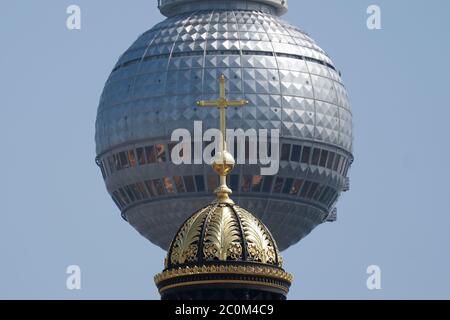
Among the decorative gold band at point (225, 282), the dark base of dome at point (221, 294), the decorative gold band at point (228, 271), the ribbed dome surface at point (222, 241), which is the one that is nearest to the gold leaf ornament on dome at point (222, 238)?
the ribbed dome surface at point (222, 241)

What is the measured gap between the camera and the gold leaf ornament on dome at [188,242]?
13625 cm

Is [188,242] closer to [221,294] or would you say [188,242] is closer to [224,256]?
[224,256]

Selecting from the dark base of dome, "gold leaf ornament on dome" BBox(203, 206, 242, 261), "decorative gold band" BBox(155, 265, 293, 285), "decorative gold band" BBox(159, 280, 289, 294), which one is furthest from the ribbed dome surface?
the dark base of dome

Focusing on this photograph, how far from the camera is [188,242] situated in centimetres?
13675

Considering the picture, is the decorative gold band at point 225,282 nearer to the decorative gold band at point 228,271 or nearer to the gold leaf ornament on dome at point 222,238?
the decorative gold band at point 228,271

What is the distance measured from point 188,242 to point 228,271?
3.30 metres

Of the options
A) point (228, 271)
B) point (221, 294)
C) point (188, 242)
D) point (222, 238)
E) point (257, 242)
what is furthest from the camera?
point (188, 242)

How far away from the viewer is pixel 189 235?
5394 inches

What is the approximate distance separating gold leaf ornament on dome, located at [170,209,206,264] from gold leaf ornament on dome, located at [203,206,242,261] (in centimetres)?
58

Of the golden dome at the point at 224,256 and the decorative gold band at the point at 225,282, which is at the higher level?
the golden dome at the point at 224,256

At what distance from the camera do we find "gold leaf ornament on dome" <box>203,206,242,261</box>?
444ft

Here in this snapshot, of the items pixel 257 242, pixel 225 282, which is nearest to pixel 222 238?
pixel 257 242

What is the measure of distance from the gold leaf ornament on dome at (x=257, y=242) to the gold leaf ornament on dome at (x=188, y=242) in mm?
2309
